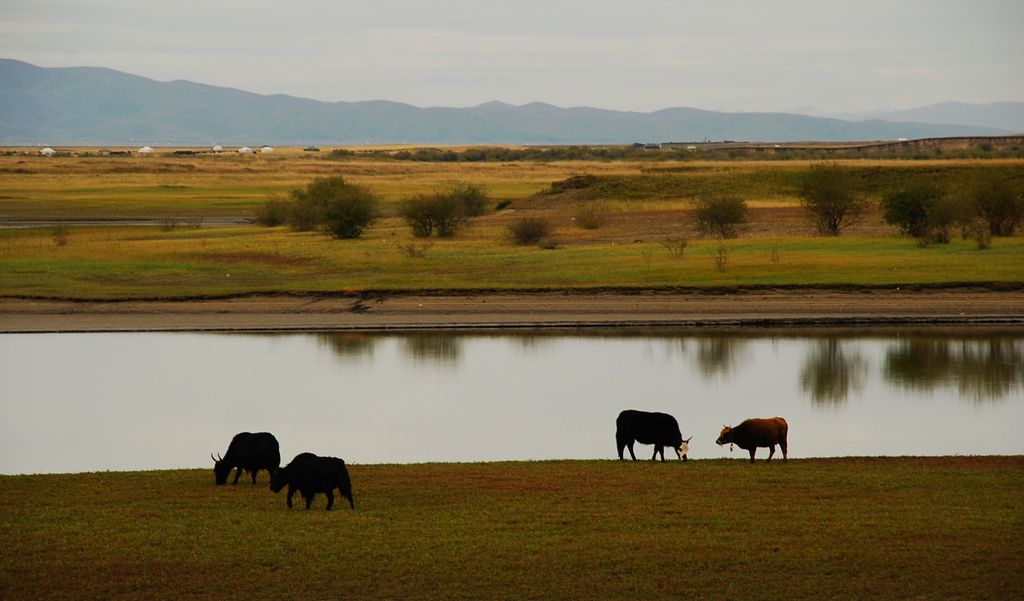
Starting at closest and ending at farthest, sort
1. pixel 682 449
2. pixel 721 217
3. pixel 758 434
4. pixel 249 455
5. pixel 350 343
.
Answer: pixel 249 455, pixel 758 434, pixel 682 449, pixel 350 343, pixel 721 217

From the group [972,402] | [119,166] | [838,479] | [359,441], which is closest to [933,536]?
[838,479]

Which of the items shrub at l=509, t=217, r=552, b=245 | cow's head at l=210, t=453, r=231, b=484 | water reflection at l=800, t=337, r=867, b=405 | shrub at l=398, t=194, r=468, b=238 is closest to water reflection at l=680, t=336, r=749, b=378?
water reflection at l=800, t=337, r=867, b=405

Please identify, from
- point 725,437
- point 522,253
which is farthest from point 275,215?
point 725,437

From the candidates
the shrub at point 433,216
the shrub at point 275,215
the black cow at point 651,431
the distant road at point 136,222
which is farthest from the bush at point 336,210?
the black cow at point 651,431

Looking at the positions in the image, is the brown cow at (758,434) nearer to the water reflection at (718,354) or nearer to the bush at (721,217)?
the water reflection at (718,354)

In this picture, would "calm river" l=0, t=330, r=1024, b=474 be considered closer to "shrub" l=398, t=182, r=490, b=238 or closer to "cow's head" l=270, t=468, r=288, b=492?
"cow's head" l=270, t=468, r=288, b=492

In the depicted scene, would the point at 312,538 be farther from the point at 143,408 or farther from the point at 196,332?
the point at 196,332

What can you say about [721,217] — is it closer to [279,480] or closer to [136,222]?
[136,222]

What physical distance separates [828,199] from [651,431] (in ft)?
124

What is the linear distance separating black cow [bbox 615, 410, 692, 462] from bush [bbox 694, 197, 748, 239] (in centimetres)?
3535

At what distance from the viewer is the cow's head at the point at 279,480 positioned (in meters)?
13.6

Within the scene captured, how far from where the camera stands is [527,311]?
36.7 meters

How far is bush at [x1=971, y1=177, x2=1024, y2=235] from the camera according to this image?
4794 cm

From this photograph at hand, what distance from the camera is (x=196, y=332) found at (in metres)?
34.8
